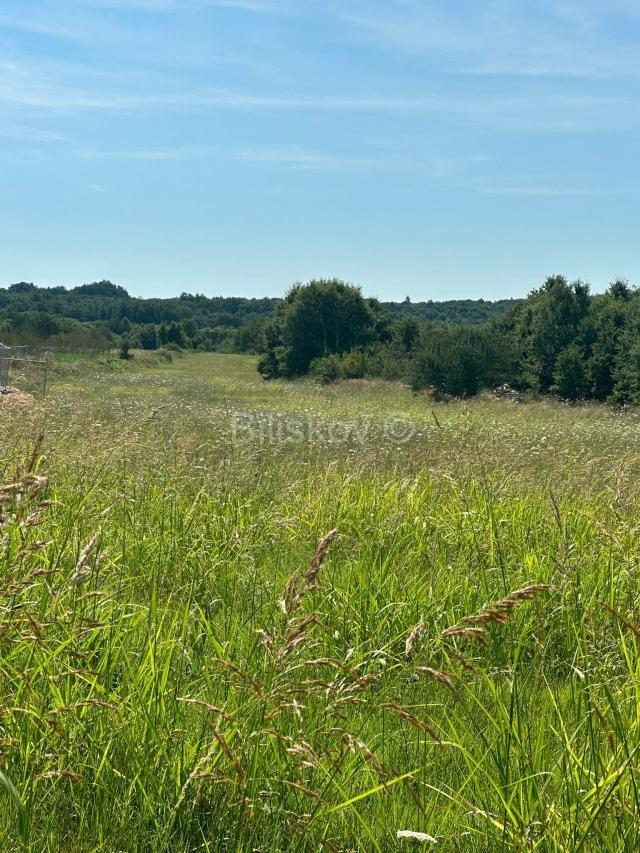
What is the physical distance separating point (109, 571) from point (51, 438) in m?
2.22

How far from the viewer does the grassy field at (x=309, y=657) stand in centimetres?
194

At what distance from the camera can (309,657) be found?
131 inches

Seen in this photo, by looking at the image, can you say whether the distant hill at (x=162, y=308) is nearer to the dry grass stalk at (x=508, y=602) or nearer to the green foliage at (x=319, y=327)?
the green foliage at (x=319, y=327)

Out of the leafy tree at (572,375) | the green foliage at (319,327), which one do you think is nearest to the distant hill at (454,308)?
the green foliage at (319,327)

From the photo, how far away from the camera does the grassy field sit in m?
1.94

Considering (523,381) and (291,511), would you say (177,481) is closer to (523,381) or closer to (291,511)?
(291,511)

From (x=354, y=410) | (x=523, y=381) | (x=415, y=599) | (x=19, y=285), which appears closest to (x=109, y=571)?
(x=415, y=599)

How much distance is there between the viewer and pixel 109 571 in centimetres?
411

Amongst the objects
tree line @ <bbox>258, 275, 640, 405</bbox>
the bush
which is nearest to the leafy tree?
tree line @ <bbox>258, 275, 640, 405</bbox>

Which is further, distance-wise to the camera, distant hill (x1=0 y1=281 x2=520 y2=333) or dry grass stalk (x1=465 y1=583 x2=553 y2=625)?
distant hill (x1=0 y1=281 x2=520 y2=333)

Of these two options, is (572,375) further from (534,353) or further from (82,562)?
(82,562)

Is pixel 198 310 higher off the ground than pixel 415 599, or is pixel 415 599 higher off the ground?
pixel 198 310

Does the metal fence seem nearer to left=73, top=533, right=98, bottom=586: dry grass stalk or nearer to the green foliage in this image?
left=73, top=533, right=98, bottom=586: dry grass stalk

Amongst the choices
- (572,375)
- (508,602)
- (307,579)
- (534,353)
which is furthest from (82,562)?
(534,353)
